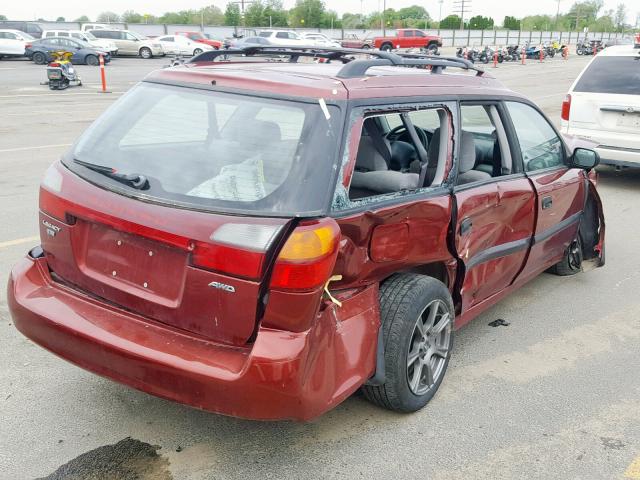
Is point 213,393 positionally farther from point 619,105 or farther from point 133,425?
point 619,105

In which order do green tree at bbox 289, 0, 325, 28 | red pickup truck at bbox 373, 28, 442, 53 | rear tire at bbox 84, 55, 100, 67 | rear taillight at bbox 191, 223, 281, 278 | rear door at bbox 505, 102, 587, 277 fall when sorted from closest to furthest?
rear taillight at bbox 191, 223, 281, 278 → rear door at bbox 505, 102, 587, 277 → rear tire at bbox 84, 55, 100, 67 → red pickup truck at bbox 373, 28, 442, 53 → green tree at bbox 289, 0, 325, 28

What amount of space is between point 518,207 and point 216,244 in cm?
221

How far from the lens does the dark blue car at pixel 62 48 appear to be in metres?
31.4

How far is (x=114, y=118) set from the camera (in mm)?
3244

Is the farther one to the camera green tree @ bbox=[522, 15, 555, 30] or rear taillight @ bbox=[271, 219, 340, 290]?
green tree @ bbox=[522, 15, 555, 30]

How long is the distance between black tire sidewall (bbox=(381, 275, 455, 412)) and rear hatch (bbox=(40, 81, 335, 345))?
2.44 ft

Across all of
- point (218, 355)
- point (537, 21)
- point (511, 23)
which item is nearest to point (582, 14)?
point (537, 21)

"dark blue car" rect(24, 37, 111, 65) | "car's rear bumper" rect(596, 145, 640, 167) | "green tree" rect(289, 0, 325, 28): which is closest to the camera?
"car's rear bumper" rect(596, 145, 640, 167)

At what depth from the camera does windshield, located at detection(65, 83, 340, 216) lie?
262 centimetres

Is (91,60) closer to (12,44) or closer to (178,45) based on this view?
(12,44)

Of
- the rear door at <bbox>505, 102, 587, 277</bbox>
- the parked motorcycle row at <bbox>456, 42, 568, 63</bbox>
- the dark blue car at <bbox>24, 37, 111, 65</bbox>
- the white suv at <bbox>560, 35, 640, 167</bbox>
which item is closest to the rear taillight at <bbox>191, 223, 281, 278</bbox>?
the rear door at <bbox>505, 102, 587, 277</bbox>

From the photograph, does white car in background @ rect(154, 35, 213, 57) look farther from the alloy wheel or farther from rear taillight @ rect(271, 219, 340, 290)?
rear taillight @ rect(271, 219, 340, 290)

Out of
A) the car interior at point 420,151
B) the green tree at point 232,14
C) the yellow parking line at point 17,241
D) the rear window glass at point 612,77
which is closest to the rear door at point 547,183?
the car interior at point 420,151

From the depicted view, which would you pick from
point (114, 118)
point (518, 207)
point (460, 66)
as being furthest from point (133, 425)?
point (460, 66)
